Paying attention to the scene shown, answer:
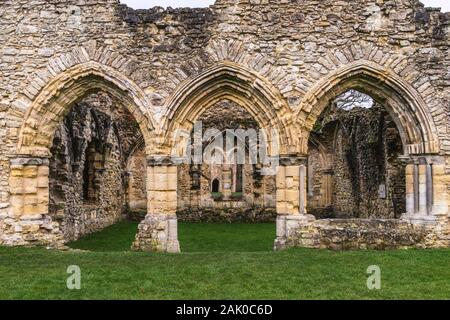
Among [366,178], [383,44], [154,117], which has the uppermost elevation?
[383,44]

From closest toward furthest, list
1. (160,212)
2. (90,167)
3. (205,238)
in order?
(160,212) → (205,238) → (90,167)

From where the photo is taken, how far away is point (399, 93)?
29.8ft

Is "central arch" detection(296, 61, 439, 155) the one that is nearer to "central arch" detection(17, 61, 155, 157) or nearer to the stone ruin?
the stone ruin

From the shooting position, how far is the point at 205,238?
12.0 metres

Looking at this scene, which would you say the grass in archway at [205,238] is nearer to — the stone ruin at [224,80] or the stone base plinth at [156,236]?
the stone base plinth at [156,236]

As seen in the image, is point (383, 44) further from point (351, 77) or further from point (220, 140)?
point (220, 140)

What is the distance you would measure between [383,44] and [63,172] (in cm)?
758

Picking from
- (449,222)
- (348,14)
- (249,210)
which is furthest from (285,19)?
(249,210)

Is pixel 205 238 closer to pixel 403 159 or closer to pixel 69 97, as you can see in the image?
pixel 69 97

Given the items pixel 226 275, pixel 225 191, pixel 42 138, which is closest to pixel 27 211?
pixel 42 138

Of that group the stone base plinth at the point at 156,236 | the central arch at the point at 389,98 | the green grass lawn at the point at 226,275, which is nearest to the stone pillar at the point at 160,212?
the stone base plinth at the point at 156,236

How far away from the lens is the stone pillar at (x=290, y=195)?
8.98m

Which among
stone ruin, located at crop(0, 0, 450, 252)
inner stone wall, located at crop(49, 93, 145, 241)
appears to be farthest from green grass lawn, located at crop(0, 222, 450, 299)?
inner stone wall, located at crop(49, 93, 145, 241)

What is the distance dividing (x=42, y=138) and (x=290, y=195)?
15.8 feet
